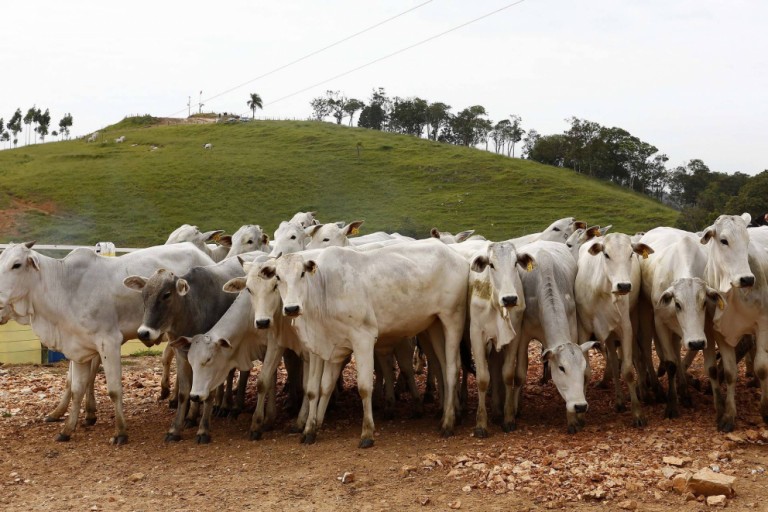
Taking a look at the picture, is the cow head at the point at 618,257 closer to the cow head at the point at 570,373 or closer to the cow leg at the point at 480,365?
the cow head at the point at 570,373

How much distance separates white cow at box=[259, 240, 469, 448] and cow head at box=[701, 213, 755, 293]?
3.04m

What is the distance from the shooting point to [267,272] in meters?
9.84

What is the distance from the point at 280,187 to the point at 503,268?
64.2 m

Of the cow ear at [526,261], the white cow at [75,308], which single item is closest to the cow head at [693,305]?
the cow ear at [526,261]

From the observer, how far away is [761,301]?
361 inches

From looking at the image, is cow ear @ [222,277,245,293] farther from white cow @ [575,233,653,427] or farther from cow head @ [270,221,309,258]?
white cow @ [575,233,653,427]

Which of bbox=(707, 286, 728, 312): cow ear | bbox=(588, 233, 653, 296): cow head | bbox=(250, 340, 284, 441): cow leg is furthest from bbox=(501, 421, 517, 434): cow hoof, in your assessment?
bbox=(250, 340, 284, 441): cow leg

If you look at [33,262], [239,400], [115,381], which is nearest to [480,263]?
[239,400]

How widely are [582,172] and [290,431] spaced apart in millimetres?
87283

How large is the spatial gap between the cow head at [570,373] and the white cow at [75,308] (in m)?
5.35

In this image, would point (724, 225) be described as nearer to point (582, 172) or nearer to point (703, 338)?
point (703, 338)

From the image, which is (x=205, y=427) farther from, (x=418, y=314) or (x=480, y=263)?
(x=480, y=263)

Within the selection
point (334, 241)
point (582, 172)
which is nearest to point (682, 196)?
point (582, 172)

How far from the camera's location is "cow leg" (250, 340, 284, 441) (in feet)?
33.5
